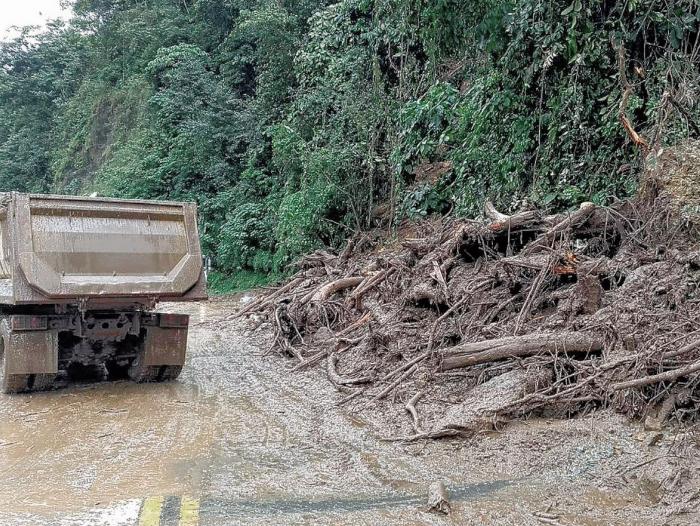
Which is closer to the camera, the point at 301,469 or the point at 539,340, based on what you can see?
the point at 301,469

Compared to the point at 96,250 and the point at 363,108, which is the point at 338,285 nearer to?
the point at 96,250

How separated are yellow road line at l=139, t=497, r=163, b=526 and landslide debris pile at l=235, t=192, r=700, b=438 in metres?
2.32

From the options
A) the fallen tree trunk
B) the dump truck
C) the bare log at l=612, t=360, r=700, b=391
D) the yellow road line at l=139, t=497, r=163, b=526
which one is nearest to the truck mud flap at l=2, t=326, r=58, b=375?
the dump truck

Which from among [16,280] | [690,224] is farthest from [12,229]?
[690,224]

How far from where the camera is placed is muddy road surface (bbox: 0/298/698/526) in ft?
13.6

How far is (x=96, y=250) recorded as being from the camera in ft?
24.8

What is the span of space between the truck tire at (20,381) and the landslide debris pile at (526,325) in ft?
10.7

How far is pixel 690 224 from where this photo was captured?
278 inches

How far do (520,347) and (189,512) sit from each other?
3.56m

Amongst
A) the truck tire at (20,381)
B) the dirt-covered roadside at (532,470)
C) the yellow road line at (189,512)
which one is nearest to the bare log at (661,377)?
the dirt-covered roadside at (532,470)

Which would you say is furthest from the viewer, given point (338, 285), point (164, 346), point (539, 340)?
point (338, 285)

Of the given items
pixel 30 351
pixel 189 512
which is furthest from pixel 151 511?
pixel 30 351

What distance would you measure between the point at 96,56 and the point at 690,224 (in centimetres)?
3744

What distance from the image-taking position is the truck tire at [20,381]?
745 centimetres
